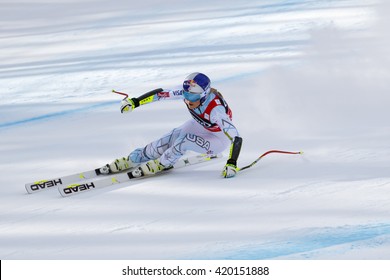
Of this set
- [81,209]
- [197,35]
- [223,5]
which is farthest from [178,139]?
[223,5]

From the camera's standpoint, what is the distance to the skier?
6266 mm

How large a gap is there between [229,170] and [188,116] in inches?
85.3

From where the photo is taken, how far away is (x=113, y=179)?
20.9 feet

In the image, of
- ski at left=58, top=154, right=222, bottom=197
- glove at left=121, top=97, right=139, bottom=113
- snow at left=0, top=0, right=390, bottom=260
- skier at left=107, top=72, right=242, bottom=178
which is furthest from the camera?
glove at left=121, top=97, right=139, bottom=113

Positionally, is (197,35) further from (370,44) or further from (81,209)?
(81,209)

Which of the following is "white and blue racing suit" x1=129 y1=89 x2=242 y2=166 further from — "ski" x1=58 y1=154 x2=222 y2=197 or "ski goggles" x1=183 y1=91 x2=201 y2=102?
"ski" x1=58 y1=154 x2=222 y2=197

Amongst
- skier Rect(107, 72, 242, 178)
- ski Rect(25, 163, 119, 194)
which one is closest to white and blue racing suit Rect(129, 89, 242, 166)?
skier Rect(107, 72, 242, 178)

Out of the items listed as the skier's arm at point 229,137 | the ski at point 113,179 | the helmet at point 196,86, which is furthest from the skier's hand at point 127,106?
the skier's arm at point 229,137

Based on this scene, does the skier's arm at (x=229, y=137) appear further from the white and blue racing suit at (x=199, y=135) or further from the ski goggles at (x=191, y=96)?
the ski goggles at (x=191, y=96)

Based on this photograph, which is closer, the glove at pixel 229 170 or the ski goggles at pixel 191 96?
the glove at pixel 229 170

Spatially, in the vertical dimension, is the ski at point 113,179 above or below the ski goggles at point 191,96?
below

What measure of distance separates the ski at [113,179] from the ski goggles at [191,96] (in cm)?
63

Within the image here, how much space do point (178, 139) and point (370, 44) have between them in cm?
441

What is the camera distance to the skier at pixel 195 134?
6.27m
